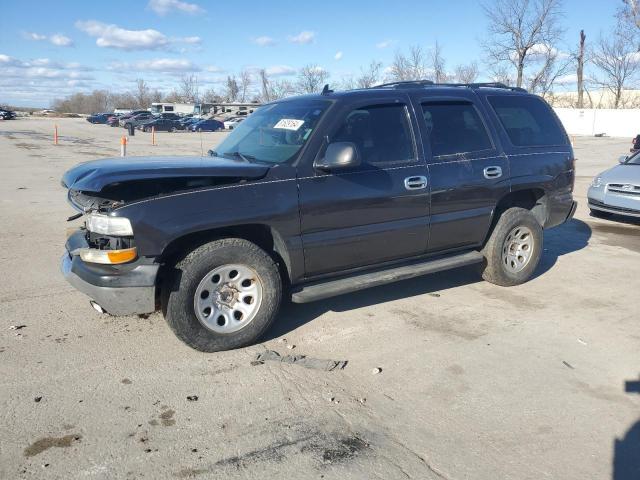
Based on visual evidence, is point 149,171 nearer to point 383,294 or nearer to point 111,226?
point 111,226

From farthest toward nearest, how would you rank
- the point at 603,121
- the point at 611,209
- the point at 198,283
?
the point at 603,121
the point at 611,209
the point at 198,283

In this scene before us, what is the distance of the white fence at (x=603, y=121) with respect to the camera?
42188 mm

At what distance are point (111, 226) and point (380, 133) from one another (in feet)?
7.76

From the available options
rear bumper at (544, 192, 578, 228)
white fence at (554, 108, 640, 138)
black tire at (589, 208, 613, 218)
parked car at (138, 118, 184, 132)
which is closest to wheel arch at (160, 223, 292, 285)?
rear bumper at (544, 192, 578, 228)

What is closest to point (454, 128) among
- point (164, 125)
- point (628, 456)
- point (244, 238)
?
point (244, 238)

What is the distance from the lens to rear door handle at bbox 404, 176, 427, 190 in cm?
477

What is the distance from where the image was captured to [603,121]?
1737 inches

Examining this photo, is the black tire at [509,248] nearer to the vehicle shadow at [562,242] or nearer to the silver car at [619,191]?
the vehicle shadow at [562,242]

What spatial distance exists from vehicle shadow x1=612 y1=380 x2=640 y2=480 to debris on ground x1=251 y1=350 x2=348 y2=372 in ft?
5.82

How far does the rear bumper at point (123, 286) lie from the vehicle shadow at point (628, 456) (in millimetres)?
2995

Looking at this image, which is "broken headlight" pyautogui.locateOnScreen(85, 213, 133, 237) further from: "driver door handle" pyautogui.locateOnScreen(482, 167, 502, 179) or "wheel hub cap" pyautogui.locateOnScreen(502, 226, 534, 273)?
"wheel hub cap" pyautogui.locateOnScreen(502, 226, 534, 273)

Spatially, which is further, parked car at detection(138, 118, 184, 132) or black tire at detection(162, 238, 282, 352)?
parked car at detection(138, 118, 184, 132)

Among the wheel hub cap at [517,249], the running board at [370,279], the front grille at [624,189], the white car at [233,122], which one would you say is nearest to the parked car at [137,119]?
the white car at [233,122]

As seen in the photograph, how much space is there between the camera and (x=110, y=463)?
2.83 meters
